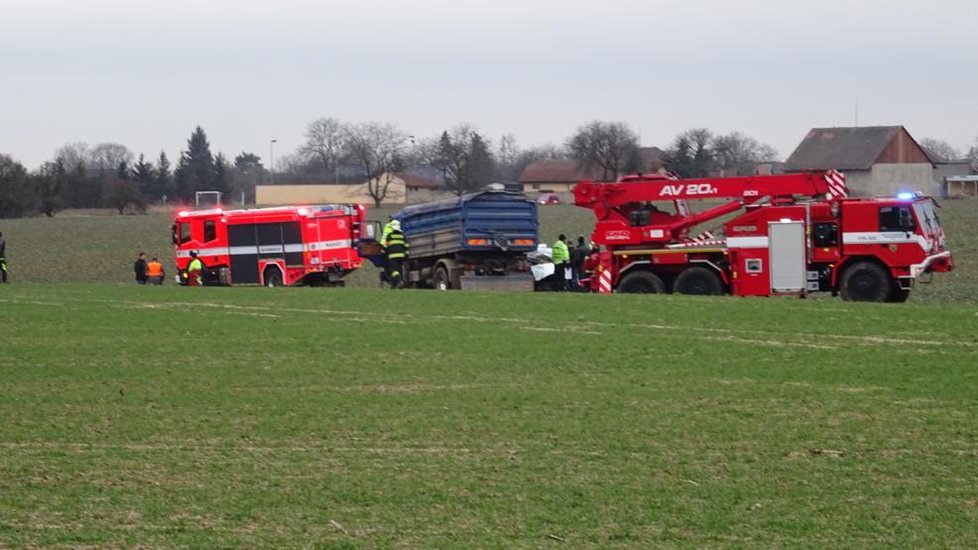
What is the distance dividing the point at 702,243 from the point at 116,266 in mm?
32854

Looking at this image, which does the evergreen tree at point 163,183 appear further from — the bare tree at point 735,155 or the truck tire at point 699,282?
the truck tire at point 699,282

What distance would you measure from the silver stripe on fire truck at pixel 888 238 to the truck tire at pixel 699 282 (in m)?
3.02

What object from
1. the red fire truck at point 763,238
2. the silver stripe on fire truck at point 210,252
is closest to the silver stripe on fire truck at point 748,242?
the red fire truck at point 763,238

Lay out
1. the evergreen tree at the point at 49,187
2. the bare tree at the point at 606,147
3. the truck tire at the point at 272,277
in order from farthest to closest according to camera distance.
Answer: the evergreen tree at the point at 49,187
the bare tree at the point at 606,147
the truck tire at the point at 272,277

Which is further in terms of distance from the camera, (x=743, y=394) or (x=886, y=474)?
(x=743, y=394)

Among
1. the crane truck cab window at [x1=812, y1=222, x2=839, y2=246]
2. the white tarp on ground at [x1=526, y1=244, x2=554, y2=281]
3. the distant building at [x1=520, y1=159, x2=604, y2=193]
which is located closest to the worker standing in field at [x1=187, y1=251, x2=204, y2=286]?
the white tarp on ground at [x1=526, y1=244, x2=554, y2=281]

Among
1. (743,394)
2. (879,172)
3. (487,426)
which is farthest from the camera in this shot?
(879,172)

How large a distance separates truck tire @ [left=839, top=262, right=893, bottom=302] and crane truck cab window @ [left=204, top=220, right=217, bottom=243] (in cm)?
1966

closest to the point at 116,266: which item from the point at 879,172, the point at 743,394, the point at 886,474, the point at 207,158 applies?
the point at 743,394

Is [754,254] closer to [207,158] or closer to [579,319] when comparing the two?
[579,319]

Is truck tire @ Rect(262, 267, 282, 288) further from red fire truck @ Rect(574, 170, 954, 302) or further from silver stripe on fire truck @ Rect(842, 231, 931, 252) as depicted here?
silver stripe on fire truck @ Rect(842, 231, 931, 252)

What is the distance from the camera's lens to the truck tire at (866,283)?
27453 millimetres

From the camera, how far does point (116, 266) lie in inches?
2207

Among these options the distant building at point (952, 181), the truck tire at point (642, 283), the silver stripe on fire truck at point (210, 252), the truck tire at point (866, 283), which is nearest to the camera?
the truck tire at point (866, 283)
